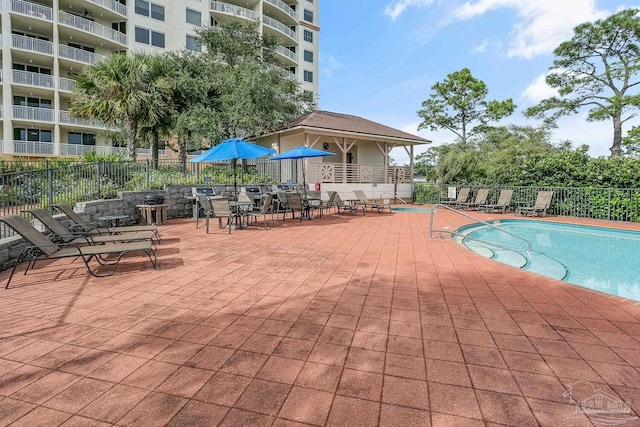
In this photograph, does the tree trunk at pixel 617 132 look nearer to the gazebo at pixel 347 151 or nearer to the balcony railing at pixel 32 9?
the gazebo at pixel 347 151

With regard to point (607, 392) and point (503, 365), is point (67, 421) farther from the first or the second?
point (607, 392)

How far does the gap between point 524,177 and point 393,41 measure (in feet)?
54.6

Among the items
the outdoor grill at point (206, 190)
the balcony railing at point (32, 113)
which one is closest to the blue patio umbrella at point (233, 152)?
the outdoor grill at point (206, 190)

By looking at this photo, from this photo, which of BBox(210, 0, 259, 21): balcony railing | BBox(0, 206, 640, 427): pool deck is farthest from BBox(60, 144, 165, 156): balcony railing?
BBox(0, 206, 640, 427): pool deck

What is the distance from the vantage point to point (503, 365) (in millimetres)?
2586

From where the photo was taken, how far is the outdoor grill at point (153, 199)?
34.2 feet

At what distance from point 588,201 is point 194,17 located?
31611mm

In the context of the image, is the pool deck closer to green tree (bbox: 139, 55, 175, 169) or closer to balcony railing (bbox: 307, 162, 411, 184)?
green tree (bbox: 139, 55, 175, 169)

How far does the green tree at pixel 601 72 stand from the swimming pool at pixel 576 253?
762 inches

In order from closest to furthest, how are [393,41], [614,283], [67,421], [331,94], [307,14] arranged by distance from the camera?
[67,421] < [614,283] < [393,41] < [331,94] < [307,14]

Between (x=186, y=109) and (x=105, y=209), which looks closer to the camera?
(x=105, y=209)

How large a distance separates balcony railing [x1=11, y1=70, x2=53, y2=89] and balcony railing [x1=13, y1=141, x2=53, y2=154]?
151 inches

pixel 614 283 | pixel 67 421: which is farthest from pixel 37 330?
pixel 614 283

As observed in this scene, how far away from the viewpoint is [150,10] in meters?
27.8
